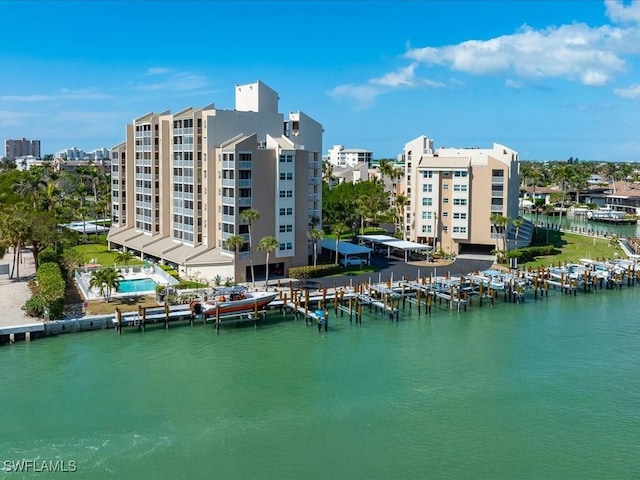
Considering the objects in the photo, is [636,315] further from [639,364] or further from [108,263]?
[108,263]

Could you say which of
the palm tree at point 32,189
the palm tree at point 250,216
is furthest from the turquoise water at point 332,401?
the palm tree at point 32,189

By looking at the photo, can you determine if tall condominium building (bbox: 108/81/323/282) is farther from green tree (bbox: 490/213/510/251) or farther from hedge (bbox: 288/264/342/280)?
green tree (bbox: 490/213/510/251)

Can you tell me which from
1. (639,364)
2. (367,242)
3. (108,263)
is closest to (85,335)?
(108,263)

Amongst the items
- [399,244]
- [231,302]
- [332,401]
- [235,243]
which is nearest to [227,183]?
[235,243]

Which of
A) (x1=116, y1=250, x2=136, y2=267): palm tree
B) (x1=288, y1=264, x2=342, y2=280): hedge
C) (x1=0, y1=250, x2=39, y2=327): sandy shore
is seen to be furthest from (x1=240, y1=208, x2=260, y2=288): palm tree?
(x1=0, y1=250, x2=39, y2=327): sandy shore

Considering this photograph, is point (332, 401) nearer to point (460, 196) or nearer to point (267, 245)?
point (267, 245)

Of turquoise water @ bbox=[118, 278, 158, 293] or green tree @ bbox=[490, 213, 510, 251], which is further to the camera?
green tree @ bbox=[490, 213, 510, 251]

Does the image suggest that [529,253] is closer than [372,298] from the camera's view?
No
